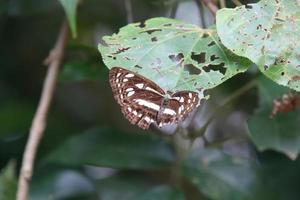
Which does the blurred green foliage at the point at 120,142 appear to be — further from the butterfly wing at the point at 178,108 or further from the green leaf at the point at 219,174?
the butterfly wing at the point at 178,108

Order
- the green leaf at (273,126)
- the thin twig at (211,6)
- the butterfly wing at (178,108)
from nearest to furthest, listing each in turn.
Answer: the butterfly wing at (178,108) → the thin twig at (211,6) → the green leaf at (273,126)

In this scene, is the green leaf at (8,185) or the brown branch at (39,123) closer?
the brown branch at (39,123)

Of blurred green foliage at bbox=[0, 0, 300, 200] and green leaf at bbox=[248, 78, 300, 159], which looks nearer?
green leaf at bbox=[248, 78, 300, 159]

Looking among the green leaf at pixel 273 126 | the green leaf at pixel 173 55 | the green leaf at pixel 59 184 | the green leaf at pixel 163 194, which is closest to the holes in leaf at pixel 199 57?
the green leaf at pixel 173 55

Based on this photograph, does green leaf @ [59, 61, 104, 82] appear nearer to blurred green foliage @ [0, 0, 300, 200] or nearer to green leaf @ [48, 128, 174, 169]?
blurred green foliage @ [0, 0, 300, 200]

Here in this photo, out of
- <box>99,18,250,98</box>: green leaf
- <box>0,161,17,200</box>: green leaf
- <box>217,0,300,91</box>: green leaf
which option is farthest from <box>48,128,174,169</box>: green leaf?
<box>217,0,300,91</box>: green leaf

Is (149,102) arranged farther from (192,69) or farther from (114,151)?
(114,151)
